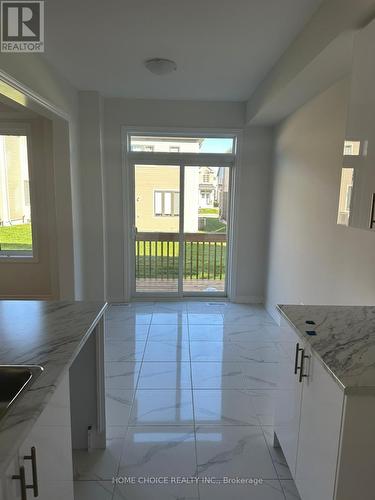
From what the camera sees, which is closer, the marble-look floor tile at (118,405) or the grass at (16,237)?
the marble-look floor tile at (118,405)

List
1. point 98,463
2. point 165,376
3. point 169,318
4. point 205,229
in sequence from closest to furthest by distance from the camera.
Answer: point 98,463, point 165,376, point 169,318, point 205,229

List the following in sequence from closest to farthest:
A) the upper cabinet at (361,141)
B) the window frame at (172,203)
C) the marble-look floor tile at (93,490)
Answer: the upper cabinet at (361,141)
the marble-look floor tile at (93,490)
the window frame at (172,203)

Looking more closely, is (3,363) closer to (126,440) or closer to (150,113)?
(126,440)

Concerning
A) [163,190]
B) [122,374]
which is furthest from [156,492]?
[163,190]

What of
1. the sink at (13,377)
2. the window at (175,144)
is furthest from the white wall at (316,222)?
the sink at (13,377)

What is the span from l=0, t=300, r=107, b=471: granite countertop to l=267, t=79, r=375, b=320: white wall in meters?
1.76

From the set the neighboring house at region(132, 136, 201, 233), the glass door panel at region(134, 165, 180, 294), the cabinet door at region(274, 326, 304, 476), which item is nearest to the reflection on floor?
the cabinet door at region(274, 326, 304, 476)

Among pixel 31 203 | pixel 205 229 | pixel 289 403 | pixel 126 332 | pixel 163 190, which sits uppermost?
pixel 163 190

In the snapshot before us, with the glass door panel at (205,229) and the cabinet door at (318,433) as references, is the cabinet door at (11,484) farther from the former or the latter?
the glass door panel at (205,229)

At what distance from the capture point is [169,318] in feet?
14.1

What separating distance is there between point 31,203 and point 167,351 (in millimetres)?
2920

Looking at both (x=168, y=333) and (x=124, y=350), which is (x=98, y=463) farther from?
(x=168, y=333)

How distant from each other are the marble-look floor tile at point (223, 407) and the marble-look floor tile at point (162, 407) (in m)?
0.07

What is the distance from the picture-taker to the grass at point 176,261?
5023mm
